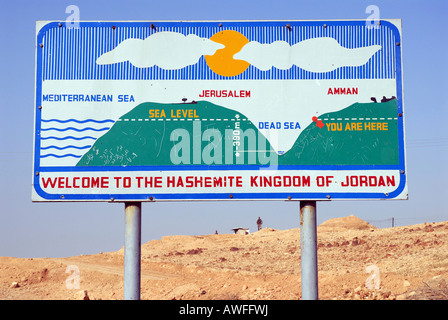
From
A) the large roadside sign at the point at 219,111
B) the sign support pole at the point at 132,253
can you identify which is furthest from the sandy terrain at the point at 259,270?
the sign support pole at the point at 132,253

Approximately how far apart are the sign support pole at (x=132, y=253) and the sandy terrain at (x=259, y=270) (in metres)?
11.6

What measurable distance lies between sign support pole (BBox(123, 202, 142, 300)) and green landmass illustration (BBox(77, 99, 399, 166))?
28.3 inches

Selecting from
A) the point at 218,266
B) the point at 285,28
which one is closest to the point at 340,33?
the point at 285,28

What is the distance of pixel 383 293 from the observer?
18141mm

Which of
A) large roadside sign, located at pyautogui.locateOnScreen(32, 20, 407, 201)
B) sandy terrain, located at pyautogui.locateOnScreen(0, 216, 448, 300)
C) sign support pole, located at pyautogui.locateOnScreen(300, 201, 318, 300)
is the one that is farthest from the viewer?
sandy terrain, located at pyautogui.locateOnScreen(0, 216, 448, 300)

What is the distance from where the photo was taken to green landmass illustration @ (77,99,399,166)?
24.6ft

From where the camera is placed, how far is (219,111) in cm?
752

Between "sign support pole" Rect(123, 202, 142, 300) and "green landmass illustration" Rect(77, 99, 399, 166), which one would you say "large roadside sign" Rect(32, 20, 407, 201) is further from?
"sign support pole" Rect(123, 202, 142, 300)

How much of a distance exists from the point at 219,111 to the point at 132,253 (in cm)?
227

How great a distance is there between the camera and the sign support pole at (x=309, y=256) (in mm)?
7082

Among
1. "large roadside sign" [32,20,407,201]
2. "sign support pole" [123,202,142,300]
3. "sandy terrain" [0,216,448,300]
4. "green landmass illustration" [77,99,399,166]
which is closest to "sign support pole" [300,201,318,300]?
"large roadside sign" [32,20,407,201]

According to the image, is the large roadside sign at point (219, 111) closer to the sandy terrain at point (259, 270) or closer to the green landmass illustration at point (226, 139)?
the green landmass illustration at point (226, 139)

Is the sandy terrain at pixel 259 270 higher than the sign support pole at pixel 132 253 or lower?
lower

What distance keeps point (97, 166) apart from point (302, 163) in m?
2.86
